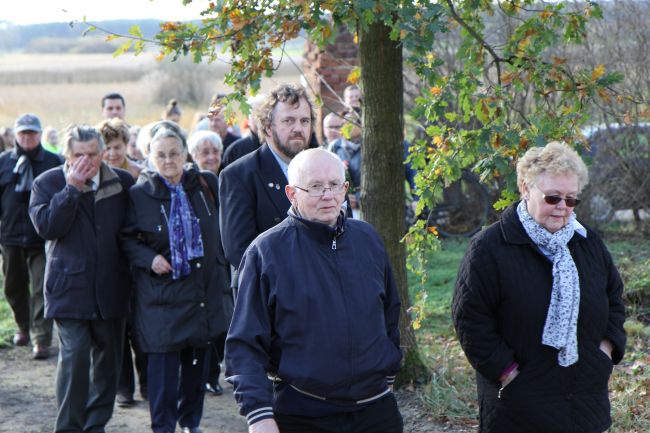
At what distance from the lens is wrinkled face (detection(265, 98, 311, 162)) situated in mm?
5152

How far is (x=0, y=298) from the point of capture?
11.5 m

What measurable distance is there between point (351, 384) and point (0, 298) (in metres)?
8.47

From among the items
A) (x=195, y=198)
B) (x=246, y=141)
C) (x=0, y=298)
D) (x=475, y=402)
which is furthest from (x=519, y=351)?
(x=0, y=298)

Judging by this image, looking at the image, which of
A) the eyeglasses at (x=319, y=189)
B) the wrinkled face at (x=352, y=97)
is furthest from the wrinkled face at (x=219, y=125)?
the eyeglasses at (x=319, y=189)

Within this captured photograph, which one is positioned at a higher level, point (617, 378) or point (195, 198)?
point (195, 198)

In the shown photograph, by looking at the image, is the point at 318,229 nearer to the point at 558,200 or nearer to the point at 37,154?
the point at 558,200

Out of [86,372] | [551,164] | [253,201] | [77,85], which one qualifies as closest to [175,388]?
[86,372]

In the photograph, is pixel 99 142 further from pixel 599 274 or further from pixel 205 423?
pixel 599 274

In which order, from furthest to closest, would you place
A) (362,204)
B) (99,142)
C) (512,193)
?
(362,204), (99,142), (512,193)

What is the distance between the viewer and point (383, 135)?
21.6 ft

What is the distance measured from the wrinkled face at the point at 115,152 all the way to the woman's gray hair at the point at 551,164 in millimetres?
3921

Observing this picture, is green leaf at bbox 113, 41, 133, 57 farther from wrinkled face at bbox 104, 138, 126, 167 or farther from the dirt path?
the dirt path

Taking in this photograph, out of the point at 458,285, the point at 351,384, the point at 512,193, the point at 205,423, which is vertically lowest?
the point at 205,423

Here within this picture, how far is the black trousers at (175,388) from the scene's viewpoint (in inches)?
248
